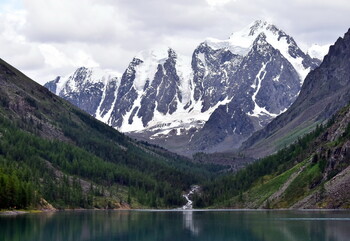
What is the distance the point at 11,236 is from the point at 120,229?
→ 32.3 m

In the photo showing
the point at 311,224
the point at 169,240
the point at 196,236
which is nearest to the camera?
the point at 169,240

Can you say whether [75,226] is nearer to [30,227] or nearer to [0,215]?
[30,227]

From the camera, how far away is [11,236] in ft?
440

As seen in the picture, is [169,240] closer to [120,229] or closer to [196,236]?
[196,236]

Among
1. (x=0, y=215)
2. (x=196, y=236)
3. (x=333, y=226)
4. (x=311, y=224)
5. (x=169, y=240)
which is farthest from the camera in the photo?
(x=0, y=215)

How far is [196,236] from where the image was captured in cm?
14125

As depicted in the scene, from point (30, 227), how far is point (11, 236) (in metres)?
21.7

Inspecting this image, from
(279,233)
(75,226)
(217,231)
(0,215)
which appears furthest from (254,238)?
Result: (0,215)

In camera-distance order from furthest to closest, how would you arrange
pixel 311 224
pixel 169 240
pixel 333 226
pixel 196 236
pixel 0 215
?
pixel 0 215 → pixel 311 224 → pixel 333 226 → pixel 196 236 → pixel 169 240

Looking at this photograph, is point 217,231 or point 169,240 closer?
point 169,240

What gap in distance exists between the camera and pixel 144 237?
141m

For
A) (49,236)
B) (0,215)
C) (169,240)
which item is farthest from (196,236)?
(0,215)

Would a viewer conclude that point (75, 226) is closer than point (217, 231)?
No

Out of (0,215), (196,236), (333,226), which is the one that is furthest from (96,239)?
(0,215)
